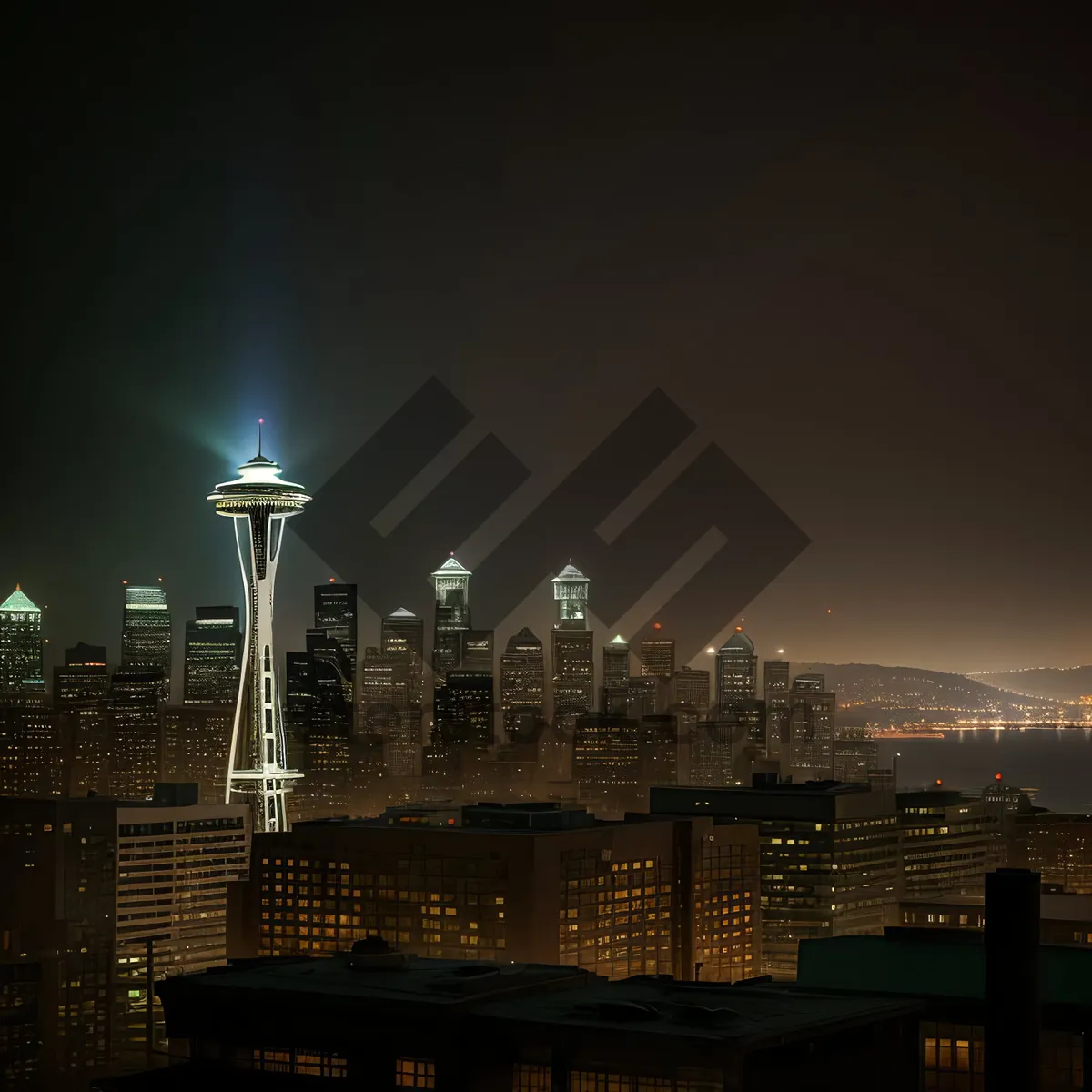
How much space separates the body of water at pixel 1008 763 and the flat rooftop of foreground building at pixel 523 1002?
62864 millimetres

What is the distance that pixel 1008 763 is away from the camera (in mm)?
115812

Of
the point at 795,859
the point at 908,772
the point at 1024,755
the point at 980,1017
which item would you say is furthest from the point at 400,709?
the point at 1024,755

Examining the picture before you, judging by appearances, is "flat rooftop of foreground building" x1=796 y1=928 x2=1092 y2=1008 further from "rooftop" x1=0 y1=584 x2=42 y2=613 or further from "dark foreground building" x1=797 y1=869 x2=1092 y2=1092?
"rooftop" x1=0 y1=584 x2=42 y2=613

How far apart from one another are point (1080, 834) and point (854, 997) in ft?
122

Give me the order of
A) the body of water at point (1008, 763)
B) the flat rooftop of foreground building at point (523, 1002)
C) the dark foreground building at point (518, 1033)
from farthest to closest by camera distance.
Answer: the body of water at point (1008, 763)
the flat rooftop of foreground building at point (523, 1002)
the dark foreground building at point (518, 1033)

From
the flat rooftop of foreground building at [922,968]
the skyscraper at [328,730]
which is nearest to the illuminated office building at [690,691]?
the skyscraper at [328,730]

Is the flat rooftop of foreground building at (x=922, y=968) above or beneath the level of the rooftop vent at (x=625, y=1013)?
beneath

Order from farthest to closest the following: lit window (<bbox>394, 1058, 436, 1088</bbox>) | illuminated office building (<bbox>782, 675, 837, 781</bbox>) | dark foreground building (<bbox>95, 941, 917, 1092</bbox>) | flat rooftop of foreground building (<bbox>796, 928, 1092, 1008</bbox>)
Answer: illuminated office building (<bbox>782, 675, 837, 781</bbox>) < flat rooftop of foreground building (<bbox>796, 928, 1092, 1008</bbox>) < lit window (<bbox>394, 1058, 436, 1088</bbox>) < dark foreground building (<bbox>95, 941, 917, 1092</bbox>)

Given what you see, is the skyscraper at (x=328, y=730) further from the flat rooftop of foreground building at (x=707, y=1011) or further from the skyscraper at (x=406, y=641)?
the flat rooftop of foreground building at (x=707, y=1011)

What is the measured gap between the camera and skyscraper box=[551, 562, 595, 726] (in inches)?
2778

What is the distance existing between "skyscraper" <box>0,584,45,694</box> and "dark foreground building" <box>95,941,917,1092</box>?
48100 mm

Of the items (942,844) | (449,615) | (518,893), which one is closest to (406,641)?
(449,615)

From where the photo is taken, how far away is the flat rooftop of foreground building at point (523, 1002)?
13.2m

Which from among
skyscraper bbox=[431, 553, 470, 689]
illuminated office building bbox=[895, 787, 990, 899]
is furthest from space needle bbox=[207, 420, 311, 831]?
skyscraper bbox=[431, 553, 470, 689]
